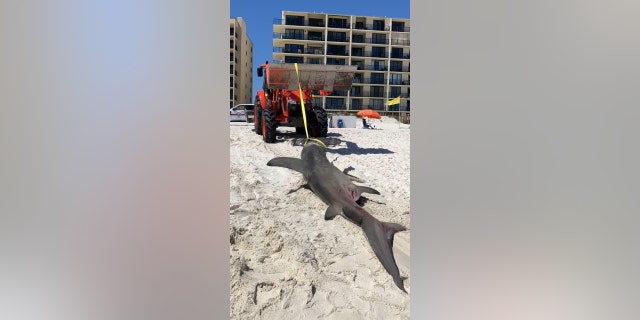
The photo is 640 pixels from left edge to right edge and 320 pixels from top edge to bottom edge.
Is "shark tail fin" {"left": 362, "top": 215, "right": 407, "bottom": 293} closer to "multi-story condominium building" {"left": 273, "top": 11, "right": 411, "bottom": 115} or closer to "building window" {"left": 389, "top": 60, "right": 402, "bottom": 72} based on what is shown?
"multi-story condominium building" {"left": 273, "top": 11, "right": 411, "bottom": 115}

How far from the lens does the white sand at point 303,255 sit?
1.46 m

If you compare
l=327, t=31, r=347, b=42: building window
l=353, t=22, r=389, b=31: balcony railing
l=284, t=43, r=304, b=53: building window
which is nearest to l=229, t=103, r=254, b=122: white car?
l=284, t=43, r=304, b=53: building window

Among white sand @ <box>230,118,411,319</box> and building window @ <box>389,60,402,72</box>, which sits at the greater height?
building window @ <box>389,60,402,72</box>

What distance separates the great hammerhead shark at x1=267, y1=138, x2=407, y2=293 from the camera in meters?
1.94

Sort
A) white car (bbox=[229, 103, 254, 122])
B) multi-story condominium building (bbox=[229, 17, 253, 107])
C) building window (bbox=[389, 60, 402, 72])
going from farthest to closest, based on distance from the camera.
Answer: building window (bbox=[389, 60, 402, 72]) → multi-story condominium building (bbox=[229, 17, 253, 107]) → white car (bbox=[229, 103, 254, 122])

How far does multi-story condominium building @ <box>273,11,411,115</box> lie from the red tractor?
25163 mm

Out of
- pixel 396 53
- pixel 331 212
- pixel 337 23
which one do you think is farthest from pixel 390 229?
pixel 337 23

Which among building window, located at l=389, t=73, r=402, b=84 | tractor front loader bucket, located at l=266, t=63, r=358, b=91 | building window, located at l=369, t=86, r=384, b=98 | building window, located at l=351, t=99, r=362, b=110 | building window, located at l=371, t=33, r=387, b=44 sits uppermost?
building window, located at l=371, t=33, r=387, b=44

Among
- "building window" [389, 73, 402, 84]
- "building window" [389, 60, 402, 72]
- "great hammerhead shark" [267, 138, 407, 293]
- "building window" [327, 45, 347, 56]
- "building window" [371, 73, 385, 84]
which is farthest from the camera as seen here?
"building window" [327, 45, 347, 56]

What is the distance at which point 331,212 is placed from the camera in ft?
7.96

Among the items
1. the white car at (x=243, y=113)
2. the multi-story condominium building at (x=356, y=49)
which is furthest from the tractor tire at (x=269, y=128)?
the multi-story condominium building at (x=356, y=49)
